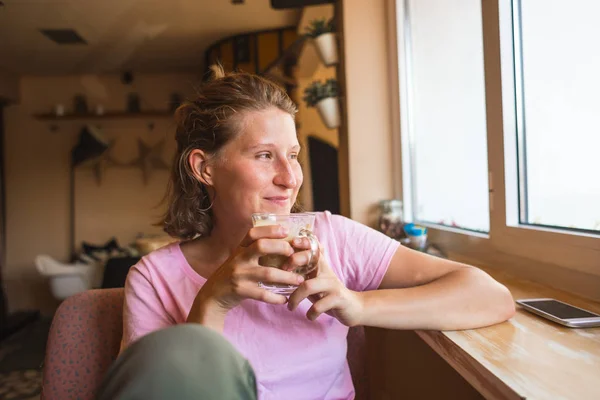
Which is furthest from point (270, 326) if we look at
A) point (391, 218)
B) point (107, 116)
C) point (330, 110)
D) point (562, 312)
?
point (107, 116)

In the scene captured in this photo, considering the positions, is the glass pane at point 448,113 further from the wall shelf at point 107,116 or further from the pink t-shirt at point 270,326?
the wall shelf at point 107,116

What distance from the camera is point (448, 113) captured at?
207 cm

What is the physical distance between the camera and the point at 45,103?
606 cm

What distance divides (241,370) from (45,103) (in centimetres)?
655

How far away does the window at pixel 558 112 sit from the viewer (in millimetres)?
1171

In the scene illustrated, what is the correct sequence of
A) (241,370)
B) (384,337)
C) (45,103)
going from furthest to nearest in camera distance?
(45,103), (384,337), (241,370)

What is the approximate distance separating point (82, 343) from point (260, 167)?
63 centimetres

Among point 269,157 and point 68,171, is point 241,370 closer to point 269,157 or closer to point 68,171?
point 269,157

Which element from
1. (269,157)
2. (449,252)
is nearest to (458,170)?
(449,252)

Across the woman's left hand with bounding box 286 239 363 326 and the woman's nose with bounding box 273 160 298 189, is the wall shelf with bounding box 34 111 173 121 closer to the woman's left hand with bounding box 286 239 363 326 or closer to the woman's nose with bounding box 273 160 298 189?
the woman's nose with bounding box 273 160 298 189

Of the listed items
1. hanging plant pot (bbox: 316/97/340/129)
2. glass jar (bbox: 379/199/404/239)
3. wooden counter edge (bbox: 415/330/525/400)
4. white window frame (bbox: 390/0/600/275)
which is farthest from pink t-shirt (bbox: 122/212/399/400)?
hanging plant pot (bbox: 316/97/340/129)

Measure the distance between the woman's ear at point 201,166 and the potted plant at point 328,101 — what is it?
4.37 feet

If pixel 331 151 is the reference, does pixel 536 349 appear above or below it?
below

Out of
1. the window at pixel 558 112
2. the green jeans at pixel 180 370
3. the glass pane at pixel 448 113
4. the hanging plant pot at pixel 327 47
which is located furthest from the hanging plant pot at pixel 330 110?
the green jeans at pixel 180 370
